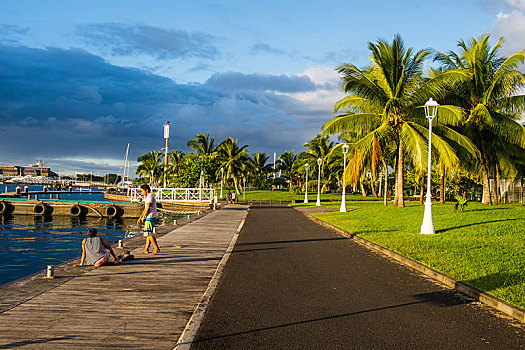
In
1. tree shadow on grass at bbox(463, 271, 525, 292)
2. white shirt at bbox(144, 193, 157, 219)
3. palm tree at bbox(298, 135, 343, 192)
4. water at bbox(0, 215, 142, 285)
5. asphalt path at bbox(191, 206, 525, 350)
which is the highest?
palm tree at bbox(298, 135, 343, 192)

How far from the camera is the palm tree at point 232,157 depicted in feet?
223

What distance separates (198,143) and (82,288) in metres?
61.9

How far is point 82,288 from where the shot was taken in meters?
7.16

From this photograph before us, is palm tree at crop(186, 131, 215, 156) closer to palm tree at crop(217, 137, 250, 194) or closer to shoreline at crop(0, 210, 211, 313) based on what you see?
palm tree at crop(217, 137, 250, 194)

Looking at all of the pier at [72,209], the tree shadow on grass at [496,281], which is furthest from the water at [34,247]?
the tree shadow on grass at [496,281]

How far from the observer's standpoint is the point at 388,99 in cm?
2595

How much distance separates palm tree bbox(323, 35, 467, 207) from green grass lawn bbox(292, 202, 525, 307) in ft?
16.4

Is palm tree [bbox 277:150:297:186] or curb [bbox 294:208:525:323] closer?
curb [bbox 294:208:525:323]

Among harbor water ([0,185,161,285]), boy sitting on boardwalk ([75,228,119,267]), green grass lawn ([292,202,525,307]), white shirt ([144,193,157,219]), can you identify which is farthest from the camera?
harbor water ([0,185,161,285])

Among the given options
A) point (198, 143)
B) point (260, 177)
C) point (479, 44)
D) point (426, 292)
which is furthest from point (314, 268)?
point (260, 177)

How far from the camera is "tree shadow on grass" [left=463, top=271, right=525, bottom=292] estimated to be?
744cm

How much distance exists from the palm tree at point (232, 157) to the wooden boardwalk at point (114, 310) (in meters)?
58.2

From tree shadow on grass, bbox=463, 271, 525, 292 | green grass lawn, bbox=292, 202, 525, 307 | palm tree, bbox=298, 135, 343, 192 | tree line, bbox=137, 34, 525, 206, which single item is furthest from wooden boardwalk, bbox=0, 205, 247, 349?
palm tree, bbox=298, 135, 343, 192

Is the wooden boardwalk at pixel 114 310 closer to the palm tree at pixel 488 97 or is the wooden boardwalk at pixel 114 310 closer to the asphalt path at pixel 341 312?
the asphalt path at pixel 341 312
